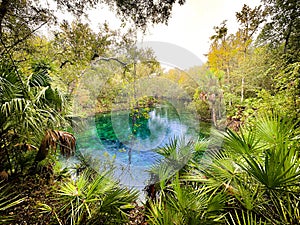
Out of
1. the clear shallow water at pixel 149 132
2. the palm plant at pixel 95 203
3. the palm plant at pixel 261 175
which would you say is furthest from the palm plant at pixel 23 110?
the palm plant at pixel 261 175

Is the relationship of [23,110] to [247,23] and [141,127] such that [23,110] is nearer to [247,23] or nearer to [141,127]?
[141,127]

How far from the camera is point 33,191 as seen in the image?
198 centimetres

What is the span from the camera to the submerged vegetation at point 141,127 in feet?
3.79

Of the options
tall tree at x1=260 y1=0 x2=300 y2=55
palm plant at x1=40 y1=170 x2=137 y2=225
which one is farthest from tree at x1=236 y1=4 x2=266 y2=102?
palm plant at x1=40 y1=170 x2=137 y2=225

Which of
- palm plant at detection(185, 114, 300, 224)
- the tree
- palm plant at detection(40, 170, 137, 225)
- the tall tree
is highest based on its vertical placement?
the tree

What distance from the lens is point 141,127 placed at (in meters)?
3.28

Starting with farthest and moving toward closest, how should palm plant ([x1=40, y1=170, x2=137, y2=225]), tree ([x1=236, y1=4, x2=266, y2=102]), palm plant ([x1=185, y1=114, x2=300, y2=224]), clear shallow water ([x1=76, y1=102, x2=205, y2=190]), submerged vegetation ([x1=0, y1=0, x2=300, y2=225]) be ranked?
tree ([x1=236, y1=4, x2=266, y2=102])
clear shallow water ([x1=76, y1=102, x2=205, y2=190])
palm plant ([x1=40, y1=170, x2=137, y2=225])
submerged vegetation ([x1=0, y1=0, x2=300, y2=225])
palm plant ([x1=185, y1=114, x2=300, y2=224])

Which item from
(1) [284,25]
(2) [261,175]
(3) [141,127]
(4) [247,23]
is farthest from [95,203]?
(4) [247,23]

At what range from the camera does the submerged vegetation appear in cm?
116

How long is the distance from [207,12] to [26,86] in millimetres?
3813

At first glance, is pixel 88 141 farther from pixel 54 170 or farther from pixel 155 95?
pixel 155 95

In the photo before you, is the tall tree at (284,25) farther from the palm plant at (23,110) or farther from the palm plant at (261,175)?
the palm plant at (23,110)

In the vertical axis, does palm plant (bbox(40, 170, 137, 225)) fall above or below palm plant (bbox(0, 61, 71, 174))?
below

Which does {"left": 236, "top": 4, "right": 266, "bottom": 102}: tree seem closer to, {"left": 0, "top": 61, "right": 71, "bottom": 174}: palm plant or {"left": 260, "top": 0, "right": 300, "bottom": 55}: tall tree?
{"left": 260, "top": 0, "right": 300, "bottom": 55}: tall tree
